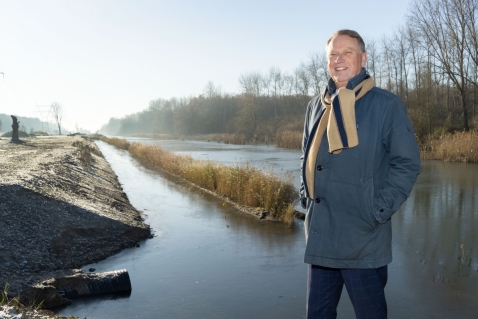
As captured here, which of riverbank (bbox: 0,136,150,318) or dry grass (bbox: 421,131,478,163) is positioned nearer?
riverbank (bbox: 0,136,150,318)

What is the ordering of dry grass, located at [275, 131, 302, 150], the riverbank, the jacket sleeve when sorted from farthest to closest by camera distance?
dry grass, located at [275, 131, 302, 150] → the riverbank → the jacket sleeve

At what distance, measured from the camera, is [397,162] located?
2.04 m

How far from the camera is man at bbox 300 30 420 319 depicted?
6.66ft

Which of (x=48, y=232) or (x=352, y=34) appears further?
(x=48, y=232)

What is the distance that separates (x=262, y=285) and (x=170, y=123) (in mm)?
104321

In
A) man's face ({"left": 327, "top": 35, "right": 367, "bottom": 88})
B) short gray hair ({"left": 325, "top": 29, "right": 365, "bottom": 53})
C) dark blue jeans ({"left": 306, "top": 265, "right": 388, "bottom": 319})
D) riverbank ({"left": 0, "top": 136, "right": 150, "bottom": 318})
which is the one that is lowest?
riverbank ({"left": 0, "top": 136, "right": 150, "bottom": 318})

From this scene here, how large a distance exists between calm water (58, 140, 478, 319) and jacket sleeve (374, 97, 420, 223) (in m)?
2.38

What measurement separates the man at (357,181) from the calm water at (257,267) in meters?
2.15

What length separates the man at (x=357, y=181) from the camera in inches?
79.9

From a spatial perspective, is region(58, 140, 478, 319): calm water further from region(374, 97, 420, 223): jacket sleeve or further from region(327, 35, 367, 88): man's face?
region(327, 35, 367, 88): man's face

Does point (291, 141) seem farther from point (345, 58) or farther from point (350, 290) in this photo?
point (350, 290)

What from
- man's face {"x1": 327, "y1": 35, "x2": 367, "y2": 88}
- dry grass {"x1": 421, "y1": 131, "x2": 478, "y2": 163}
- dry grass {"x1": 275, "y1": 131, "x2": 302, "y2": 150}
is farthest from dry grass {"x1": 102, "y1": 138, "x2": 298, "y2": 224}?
dry grass {"x1": 275, "y1": 131, "x2": 302, "y2": 150}

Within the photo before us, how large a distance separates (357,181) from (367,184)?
5cm

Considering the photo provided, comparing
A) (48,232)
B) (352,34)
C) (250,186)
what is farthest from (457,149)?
(352,34)
